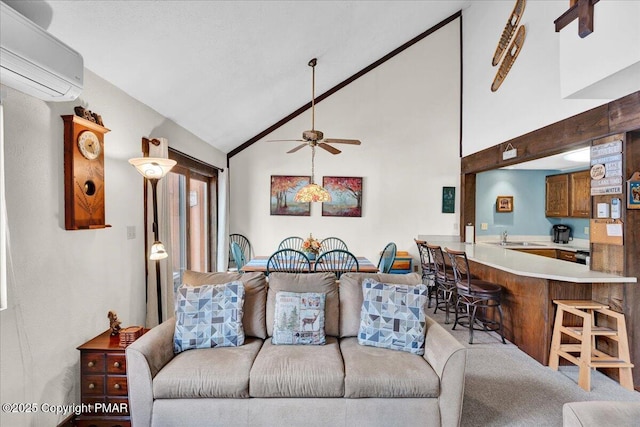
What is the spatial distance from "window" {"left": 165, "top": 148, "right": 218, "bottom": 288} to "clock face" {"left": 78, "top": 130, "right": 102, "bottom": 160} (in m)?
1.19

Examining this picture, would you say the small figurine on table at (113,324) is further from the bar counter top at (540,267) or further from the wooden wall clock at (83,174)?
the bar counter top at (540,267)

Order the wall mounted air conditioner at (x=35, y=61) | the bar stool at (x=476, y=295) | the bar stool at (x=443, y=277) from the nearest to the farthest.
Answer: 1. the wall mounted air conditioner at (x=35, y=61)
2. the bar stool at (x=476, y=295)
3. the bar stool at (x=443, y=277)

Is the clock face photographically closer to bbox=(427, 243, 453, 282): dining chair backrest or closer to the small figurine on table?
the small figurine on table

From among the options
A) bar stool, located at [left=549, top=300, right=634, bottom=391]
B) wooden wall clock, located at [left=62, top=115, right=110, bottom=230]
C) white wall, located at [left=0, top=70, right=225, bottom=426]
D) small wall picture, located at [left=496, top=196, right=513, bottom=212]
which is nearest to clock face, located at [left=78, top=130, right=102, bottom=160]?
wooden wall clock, located at [left=62, top=115, right=110, bottom=230]

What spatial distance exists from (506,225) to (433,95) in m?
2.68

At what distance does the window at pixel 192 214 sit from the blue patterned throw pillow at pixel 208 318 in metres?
1.39

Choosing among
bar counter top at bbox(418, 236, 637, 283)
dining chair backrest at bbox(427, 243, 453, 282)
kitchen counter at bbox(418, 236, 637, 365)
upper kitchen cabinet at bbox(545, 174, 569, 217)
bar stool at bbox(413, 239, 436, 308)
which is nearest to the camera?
bar counter top at bbox(418, 236, 637, 283)

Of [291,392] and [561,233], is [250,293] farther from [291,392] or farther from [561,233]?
[561,233]

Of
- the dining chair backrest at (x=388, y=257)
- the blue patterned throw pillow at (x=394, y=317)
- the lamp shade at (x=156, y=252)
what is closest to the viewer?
the blue patterned throw pillow at (x=394, y=317)

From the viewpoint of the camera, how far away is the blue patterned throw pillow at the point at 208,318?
2.28 meters

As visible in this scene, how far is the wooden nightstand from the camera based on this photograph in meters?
2.09

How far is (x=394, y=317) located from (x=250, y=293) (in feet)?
3.73

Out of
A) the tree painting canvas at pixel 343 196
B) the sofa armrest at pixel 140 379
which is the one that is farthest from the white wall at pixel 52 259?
the tree painting canvas at pixel 343 196

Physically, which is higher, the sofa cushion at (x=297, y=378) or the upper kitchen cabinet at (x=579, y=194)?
the upper kitchen cabinet at (x=579, y=194)
